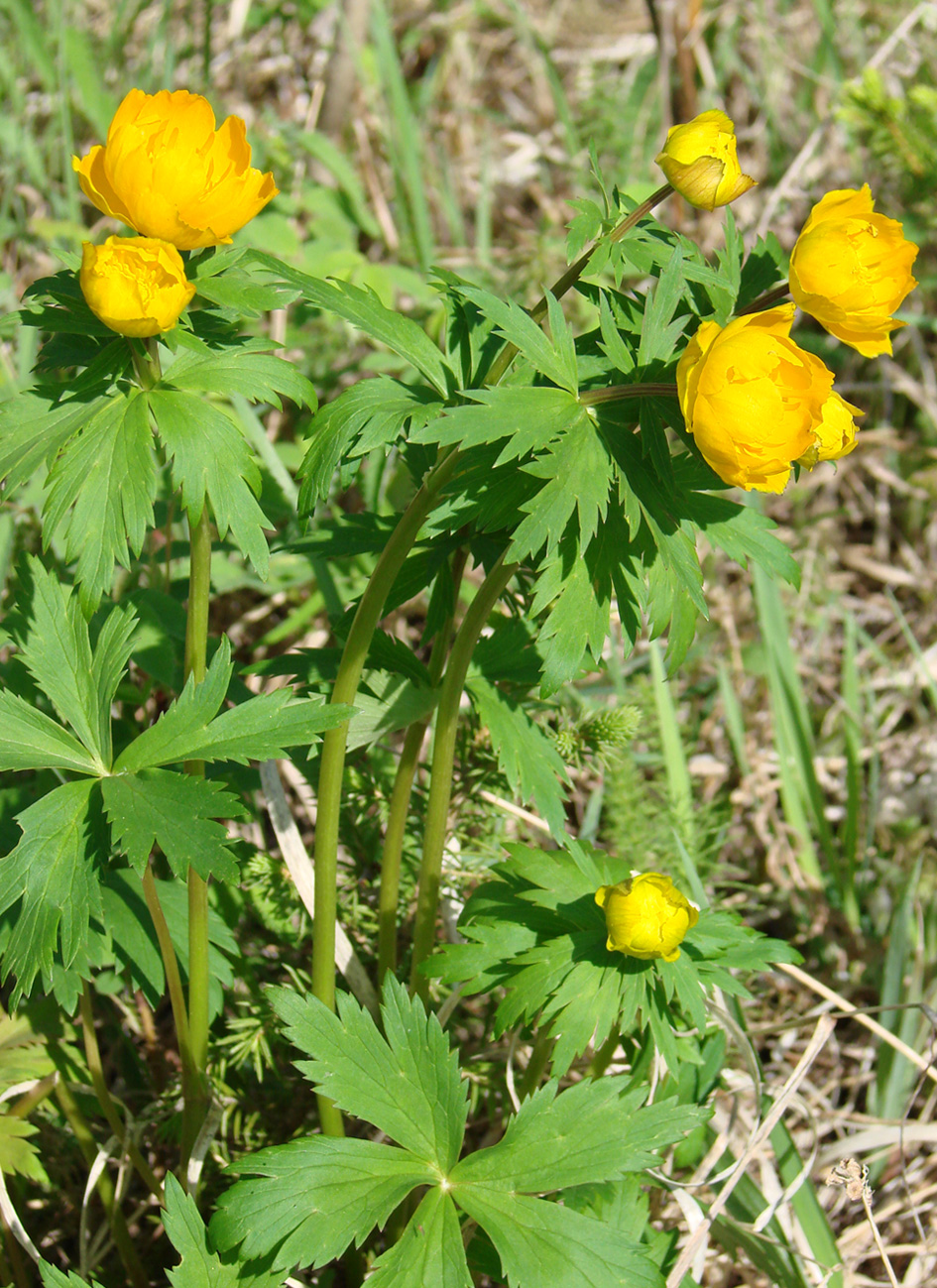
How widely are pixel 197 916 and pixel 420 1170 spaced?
0.41 m

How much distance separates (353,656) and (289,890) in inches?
24.6

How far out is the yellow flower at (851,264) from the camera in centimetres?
113

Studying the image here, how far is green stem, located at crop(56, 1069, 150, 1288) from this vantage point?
1.59 metres

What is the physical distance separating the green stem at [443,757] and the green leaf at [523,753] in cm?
7

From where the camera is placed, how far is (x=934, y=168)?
2896mm

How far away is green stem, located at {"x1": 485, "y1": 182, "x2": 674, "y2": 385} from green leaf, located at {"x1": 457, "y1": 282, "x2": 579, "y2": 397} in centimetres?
5

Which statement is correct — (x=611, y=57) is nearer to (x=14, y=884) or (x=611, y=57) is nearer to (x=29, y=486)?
(x=29, y=486)

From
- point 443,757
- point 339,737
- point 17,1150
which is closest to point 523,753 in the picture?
point 443,757

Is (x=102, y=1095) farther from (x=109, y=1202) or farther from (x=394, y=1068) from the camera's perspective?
(x=394, y=1068)

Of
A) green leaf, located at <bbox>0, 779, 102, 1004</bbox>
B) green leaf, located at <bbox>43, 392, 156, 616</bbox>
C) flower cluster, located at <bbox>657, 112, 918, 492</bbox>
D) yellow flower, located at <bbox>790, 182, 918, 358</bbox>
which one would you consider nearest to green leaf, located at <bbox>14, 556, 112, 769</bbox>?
green leaf, located at <bbox>0, 779, 102, 1004</bbox>

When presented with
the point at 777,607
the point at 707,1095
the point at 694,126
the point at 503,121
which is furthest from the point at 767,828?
the point at 503,121

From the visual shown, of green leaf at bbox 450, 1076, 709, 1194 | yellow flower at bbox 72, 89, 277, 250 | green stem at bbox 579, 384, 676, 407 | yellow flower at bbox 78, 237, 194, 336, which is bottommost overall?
green leaf at bbox 450, 1076, 709, 1194

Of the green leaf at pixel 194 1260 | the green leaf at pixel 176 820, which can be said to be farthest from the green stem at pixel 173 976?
the green leaf at pixel 194 1260

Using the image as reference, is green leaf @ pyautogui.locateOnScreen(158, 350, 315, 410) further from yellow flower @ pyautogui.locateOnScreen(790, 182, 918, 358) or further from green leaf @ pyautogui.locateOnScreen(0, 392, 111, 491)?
yellow flower @ pyautogui.locateOnScreen(790, 182, 918, 358)
